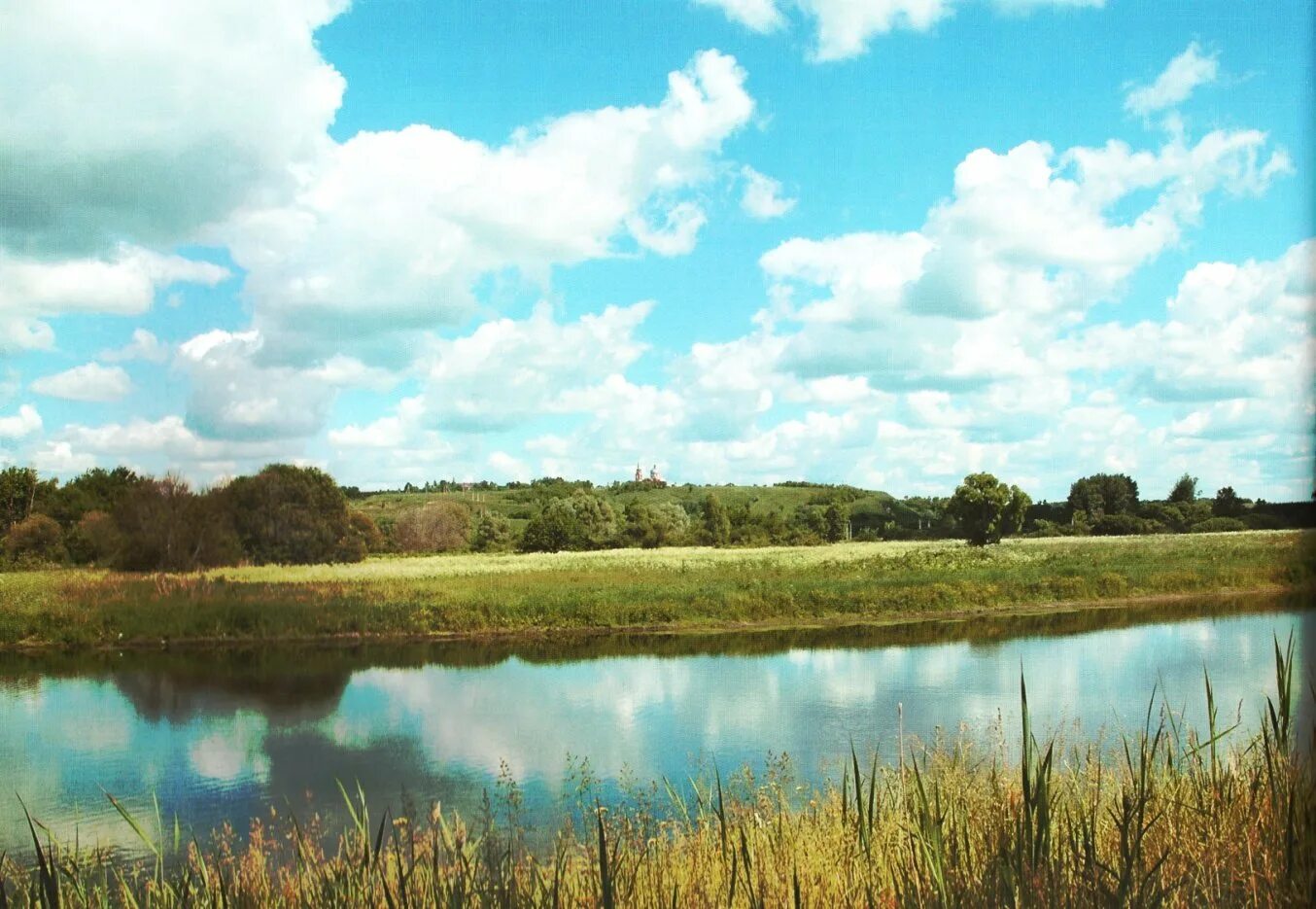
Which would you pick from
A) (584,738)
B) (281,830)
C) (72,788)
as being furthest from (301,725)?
(281,830)

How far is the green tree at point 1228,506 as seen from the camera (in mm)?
44638

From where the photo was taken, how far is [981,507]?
4812 cm

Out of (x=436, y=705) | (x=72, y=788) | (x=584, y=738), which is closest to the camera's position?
(x=72, y=788)

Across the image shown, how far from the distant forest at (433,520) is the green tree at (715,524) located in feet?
0.29

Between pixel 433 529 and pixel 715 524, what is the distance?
2031 cm

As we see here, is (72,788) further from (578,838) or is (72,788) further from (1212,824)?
(1212,824)

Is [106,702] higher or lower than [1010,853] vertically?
lower

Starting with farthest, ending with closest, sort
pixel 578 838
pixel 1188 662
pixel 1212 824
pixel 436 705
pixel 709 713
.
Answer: pixel 1188 662
pixel 436 705
pixel 709 713
pixel 578 838
pixel 1212 824

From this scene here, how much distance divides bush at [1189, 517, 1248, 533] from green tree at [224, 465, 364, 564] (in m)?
43.5

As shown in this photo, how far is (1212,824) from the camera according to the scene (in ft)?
14.7

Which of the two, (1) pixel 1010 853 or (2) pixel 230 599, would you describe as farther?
(2) pixel 230 599

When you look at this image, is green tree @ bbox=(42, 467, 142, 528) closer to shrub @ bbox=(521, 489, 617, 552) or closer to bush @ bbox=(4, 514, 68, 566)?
bush @ bbox=(4, 514, 68, 566)

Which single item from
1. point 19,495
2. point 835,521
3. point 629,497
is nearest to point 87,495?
point 19,495

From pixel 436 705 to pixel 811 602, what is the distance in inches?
508
